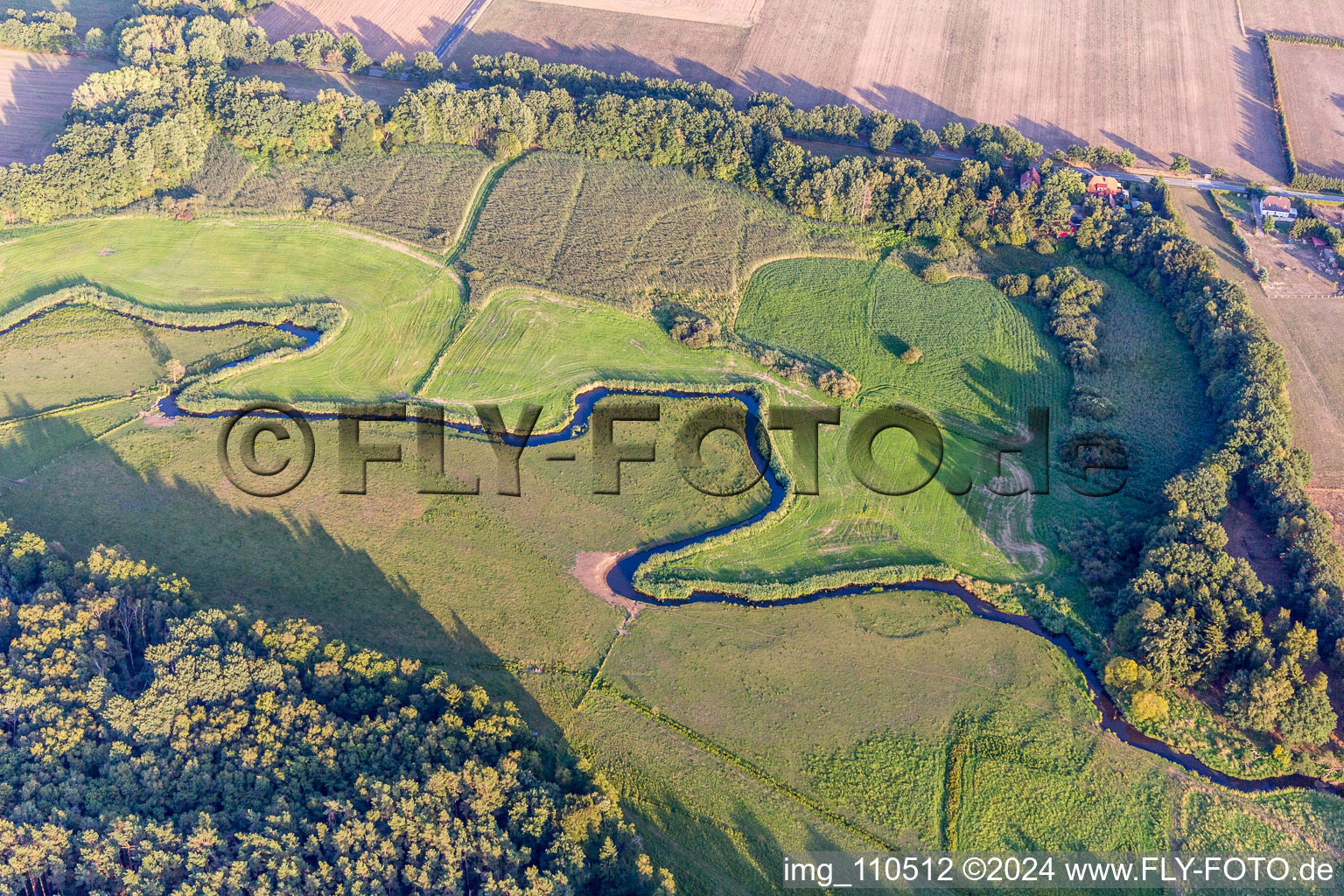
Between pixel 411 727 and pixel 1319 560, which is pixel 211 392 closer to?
pixel 411 727

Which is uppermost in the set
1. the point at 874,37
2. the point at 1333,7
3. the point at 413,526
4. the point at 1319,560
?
the point at 1333,7

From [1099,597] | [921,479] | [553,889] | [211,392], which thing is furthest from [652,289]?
[553,889]

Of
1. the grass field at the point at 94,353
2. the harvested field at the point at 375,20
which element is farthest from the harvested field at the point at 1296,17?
the grass field at the point at 94,353

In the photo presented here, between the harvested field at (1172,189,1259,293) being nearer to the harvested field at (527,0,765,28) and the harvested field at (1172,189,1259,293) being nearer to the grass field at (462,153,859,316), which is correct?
the grass field at (462,153,859,316)

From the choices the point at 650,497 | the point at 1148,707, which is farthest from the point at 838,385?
the point at 1148,707

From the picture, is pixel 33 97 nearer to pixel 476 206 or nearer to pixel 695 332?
pixel 476 206

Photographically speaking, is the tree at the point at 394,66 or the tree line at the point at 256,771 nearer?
the tree line at the point at 256,771

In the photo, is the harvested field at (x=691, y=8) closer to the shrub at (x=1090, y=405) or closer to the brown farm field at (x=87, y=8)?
the brown farm field at (x=87, y=8)
